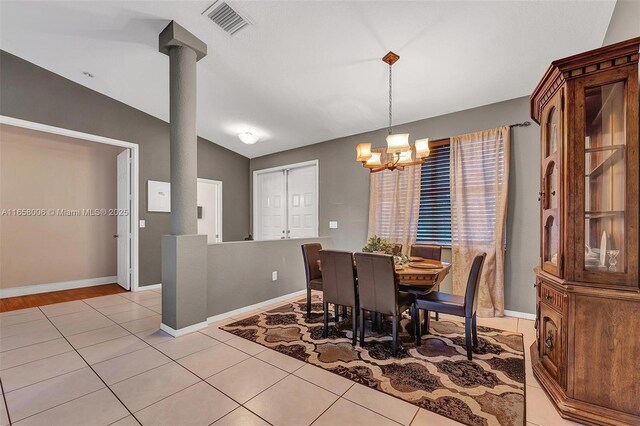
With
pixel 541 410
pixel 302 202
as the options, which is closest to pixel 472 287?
pixel 541 410

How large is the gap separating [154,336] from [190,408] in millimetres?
1408

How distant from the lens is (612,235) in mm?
1684

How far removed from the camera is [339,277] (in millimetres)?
2729

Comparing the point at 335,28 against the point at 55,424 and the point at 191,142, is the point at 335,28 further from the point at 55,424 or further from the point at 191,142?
the point at 55,424

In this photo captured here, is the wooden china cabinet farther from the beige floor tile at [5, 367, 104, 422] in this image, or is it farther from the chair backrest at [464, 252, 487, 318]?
the beige floor tile at [5, 367, 104, 422]

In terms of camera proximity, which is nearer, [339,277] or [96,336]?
[339,277]

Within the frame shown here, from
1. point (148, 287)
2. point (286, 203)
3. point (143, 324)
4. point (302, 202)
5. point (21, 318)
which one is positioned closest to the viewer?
point (143, 324)

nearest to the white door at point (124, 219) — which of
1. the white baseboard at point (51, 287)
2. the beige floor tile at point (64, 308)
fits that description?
the white baseboard at point (51, 287)

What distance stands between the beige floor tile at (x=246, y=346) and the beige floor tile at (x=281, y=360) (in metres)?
0.06

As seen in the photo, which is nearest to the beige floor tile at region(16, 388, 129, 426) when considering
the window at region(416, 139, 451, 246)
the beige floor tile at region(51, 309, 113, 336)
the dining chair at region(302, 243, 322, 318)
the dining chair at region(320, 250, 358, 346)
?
the beige floor tile at region(51, 309, 113, 336)

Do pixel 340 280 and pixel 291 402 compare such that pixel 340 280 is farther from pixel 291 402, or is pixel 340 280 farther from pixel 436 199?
pixel 436 199

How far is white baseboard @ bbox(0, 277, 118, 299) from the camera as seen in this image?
14.1 ft

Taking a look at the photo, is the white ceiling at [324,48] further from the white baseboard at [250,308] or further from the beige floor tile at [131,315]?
the beige floor tile at [131,315]

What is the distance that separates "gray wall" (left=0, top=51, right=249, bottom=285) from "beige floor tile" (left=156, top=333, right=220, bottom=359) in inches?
99.1
